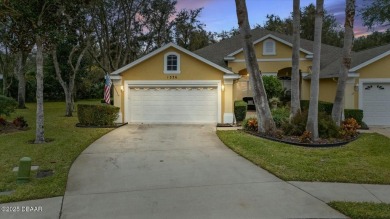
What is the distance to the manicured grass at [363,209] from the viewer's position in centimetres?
481

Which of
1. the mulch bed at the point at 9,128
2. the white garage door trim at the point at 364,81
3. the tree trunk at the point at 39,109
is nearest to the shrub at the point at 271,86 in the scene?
the white garage door trim at the point at 364,81

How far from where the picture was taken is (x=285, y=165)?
7.90 m

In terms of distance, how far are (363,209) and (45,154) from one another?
8.23m

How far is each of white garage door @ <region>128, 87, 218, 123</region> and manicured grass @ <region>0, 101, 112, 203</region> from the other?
114 inches

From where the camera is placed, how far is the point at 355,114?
15.2m

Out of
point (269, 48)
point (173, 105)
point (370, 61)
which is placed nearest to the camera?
point (370, 61)

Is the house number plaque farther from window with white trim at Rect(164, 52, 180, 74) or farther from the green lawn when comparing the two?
the green lawn

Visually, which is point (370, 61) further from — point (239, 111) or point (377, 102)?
point (239, 111)

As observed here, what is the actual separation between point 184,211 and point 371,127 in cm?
1349

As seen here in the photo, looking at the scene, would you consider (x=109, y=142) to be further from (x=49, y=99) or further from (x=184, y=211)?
(x=49, y=99)

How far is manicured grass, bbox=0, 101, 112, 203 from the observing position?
6098mm

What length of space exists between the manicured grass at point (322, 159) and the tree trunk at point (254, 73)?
0.96m

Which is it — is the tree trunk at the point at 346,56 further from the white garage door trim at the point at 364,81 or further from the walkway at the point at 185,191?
the walkway at the point at 185,191

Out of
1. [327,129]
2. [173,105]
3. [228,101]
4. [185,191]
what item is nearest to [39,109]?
[173,105]
